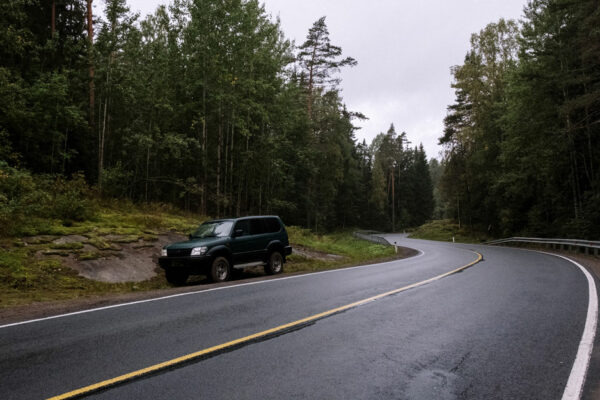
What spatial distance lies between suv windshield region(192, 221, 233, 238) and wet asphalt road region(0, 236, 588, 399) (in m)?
3.40

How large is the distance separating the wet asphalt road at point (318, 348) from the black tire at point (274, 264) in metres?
4.31

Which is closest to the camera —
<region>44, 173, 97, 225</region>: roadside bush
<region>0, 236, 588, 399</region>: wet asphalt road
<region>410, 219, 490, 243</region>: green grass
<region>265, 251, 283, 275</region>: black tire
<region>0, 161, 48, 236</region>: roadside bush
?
<region>0, 236, 588, 399</region>: wet asphalt road

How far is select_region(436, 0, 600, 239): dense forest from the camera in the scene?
858 inches

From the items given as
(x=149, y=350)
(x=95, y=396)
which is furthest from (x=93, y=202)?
(x=95, y=396)

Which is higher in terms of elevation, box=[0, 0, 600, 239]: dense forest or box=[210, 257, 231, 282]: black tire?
box=[0, 0, 600, 239]: dense forest

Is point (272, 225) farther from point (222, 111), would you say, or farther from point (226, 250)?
point (222, 111)

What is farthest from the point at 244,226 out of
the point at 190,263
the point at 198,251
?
the point at 190,263

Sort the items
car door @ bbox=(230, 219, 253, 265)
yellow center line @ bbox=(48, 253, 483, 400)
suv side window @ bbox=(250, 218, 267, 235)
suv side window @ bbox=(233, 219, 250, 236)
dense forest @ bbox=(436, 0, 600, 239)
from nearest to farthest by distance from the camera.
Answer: yellow center line @ bbox=(48, 253, 483, 400) → car door @ bbox=(230, 219, 253, 265) → suv side window @ bbox=(233, 219, 250, 236) → suv side window @ bbox=(250, 218, 267, 235) → dense forest @ bbox=(436, 0, 600, 239)

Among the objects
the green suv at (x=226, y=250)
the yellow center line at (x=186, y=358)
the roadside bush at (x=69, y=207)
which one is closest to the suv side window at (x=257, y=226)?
the green suv at (x=226, y=250)

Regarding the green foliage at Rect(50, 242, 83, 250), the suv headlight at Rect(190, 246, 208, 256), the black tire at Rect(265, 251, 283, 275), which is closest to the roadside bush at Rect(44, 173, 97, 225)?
the green foliage at Rect(50, 242, 83, 250)

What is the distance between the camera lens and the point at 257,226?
494 inches

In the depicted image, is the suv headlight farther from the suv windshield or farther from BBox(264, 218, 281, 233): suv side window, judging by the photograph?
BBox(264, 218, 281, 233): suv side window

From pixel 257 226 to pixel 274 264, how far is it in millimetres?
1511

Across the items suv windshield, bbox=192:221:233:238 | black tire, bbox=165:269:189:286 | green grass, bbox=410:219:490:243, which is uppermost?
suv windshield, bbox=192:221:233:238
